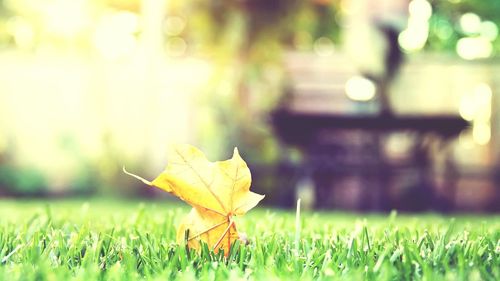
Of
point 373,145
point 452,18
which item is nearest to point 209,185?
point 373,145

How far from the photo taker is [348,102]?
6719 mm

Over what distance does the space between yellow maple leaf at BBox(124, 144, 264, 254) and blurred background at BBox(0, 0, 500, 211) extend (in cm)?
357

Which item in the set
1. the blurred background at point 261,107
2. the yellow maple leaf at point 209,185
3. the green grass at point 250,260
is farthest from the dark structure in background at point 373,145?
the yellow maple leaf at point 209,185

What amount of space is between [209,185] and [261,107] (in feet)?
18.9

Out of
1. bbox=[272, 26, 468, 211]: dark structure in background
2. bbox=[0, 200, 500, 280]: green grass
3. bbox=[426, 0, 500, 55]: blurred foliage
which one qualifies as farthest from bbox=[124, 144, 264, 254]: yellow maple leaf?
bbox=[426, 0, 500, 55]: blurred foliage

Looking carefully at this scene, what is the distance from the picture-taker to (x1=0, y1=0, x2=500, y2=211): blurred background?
17.8 feet

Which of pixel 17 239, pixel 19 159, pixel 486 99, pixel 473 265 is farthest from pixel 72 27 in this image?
pixel 473 265

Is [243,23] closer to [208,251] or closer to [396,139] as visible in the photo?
[396,139]

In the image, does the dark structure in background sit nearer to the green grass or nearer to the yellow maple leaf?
the green grass

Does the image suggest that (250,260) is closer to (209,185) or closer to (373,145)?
(209,185)

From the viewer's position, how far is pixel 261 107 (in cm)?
696

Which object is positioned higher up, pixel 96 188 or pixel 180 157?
pixel 180 157

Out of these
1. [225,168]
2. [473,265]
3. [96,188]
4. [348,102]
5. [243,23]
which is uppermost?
[243,23]

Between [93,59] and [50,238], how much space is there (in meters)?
6.47
